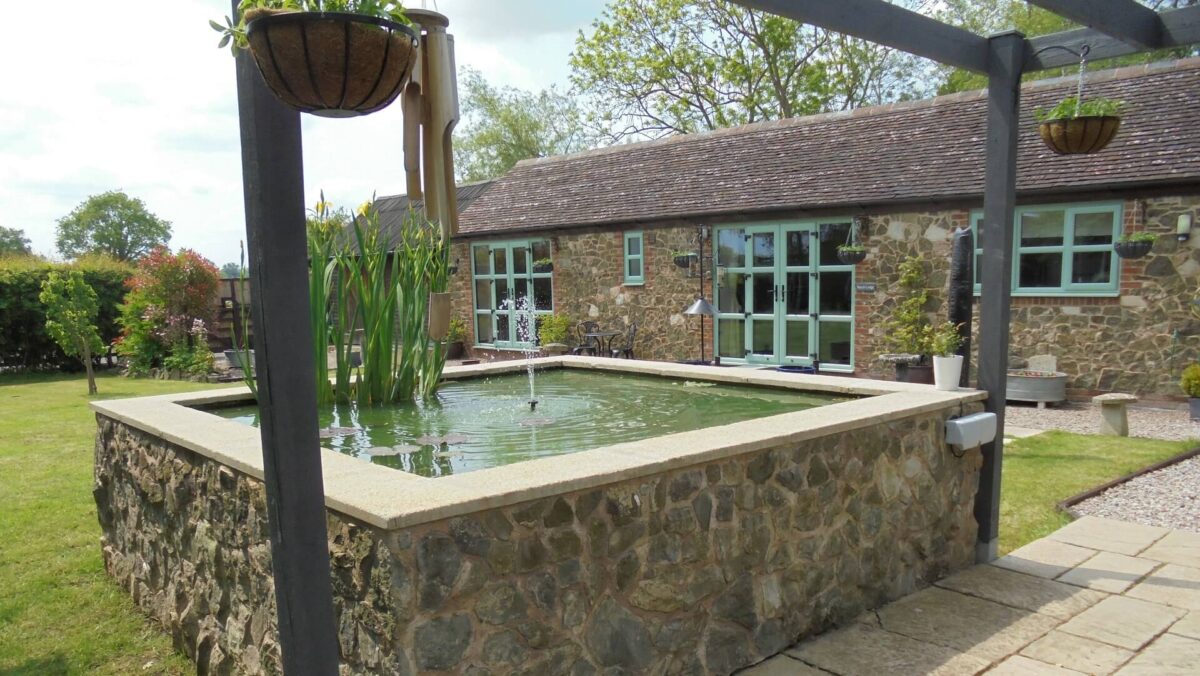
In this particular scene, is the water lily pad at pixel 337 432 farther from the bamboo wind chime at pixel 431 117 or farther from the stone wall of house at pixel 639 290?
the stone wall of house at pixel 639 290

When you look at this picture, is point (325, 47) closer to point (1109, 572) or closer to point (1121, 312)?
point (1109, 572)

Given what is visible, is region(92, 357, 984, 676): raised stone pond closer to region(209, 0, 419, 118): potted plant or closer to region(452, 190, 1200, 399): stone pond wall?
region(209, 0, 419, 118): potted plant

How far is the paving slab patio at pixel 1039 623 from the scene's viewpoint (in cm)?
305

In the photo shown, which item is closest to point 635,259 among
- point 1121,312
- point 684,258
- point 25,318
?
point 684,258

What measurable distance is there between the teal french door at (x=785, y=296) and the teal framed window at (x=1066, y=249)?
1.86 metres

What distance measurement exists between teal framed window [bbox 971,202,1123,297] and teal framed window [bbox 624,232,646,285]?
4.86 meters

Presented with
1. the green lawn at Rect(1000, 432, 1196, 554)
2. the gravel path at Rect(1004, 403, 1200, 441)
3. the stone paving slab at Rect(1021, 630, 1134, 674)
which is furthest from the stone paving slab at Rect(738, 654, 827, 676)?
the gravel path at Rect(1004, 403, 1200, 441)

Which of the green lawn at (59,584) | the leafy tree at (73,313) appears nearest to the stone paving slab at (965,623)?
the green lawn at (59,584)

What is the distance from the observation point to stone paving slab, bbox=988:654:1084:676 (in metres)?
2.98

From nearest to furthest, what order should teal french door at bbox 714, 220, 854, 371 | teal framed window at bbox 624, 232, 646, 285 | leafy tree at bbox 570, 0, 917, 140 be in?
teal french door at bbox 714, 220, 854, 371 < teal framed window at bbox 624, 232, 646, 285 < leafy tree at bbox 570, 0, 917, 140

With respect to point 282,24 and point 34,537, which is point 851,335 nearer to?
point 34,537

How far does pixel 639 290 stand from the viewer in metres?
12.5

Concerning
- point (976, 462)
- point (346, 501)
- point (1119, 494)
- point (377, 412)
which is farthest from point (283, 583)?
point (1119, 494)

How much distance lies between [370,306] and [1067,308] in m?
7.96
